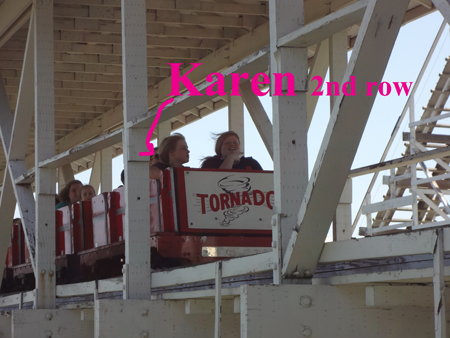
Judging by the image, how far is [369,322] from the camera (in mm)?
4164

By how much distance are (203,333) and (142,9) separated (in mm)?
2651

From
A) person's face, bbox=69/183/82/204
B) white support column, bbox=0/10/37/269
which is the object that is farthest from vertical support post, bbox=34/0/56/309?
person's face, bbox=69/183/82/204

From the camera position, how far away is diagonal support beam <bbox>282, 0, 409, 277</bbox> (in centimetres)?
370

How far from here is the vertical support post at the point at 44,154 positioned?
27.2 feet

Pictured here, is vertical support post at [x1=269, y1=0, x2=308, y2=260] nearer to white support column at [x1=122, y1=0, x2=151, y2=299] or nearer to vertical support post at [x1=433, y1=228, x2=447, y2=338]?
vertical support post at [x1=433, y1=228, x2=447, y2=338]

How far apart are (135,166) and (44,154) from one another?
2379 mm

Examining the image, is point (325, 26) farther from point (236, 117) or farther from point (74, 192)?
point (236, 117)

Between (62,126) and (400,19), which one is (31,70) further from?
(62,126)

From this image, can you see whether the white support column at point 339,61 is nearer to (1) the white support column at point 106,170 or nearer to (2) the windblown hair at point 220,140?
(2) the windblown hair at point 220,140

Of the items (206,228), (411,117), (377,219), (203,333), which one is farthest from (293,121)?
(377,219)

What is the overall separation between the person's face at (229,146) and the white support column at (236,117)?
156 inches

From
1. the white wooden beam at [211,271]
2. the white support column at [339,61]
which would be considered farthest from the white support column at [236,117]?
the white wooden beam at [211,271]

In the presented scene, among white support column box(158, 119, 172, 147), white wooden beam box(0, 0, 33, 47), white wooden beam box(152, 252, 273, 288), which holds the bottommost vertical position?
white wooden beam box(152, 252, 273, 288)

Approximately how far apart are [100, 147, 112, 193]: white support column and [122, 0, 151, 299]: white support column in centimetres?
1009
